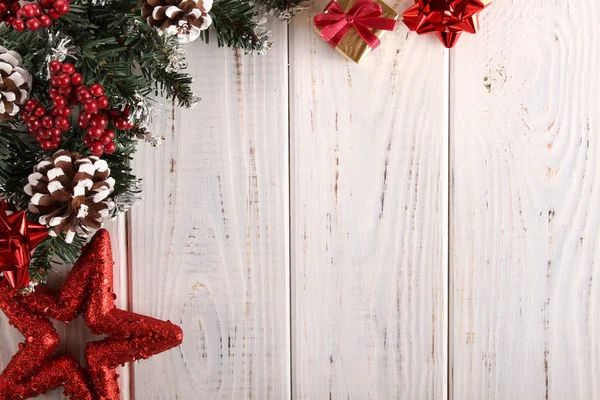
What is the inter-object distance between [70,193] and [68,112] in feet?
0.30

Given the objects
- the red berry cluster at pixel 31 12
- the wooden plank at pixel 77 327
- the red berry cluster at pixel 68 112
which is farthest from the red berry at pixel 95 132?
Result: the wooden plank at pixel 77 327

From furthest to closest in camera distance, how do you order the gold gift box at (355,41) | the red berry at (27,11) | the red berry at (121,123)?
the gold gift box at (355,41)
the red berry at (121,123)
the red berry at (27,11)

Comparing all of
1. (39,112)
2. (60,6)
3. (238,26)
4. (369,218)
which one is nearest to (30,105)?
(39,112)

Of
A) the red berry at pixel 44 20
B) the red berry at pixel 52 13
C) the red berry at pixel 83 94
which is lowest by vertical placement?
the red berry at pixel 83 94

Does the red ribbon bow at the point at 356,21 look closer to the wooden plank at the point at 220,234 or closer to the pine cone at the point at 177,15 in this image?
the wooden plank at the point at 220,234

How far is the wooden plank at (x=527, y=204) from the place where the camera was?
0.87m

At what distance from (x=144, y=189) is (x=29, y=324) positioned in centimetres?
24

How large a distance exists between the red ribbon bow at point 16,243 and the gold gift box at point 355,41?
0.44m

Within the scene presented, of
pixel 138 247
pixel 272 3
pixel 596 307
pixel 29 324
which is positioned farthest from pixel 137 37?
pixel 596 307

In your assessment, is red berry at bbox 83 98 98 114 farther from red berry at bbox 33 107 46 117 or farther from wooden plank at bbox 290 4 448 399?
wooden plank at bbox 290 4 448 399

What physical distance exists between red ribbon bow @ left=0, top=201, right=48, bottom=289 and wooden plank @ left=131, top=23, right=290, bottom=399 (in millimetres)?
192

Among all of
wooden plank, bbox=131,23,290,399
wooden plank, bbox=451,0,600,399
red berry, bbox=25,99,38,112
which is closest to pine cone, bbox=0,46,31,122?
red berry, bbox=25,99,38,112

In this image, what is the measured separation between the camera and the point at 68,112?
0.69 m

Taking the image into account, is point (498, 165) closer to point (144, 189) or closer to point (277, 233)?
point (277, 233)
